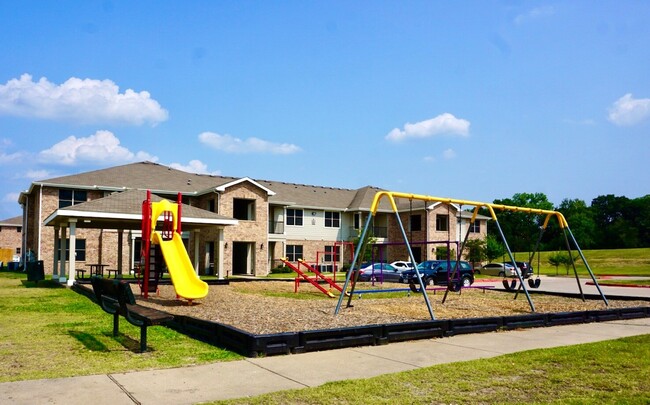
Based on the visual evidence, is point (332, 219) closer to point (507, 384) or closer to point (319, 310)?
point (319, 310)

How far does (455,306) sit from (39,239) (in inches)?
1065

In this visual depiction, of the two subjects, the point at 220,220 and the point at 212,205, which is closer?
the point at 220,220

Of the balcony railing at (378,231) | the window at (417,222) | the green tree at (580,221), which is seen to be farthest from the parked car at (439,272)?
the green tree at (580,221)

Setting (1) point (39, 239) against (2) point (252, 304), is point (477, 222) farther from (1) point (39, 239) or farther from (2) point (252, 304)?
(2) point (252, 304)

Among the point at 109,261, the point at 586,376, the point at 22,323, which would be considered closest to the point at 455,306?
the point at 586,376

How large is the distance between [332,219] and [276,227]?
19.6 feet

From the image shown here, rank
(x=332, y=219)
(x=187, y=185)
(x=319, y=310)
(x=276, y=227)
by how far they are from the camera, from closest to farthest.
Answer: (x=319, y=310)
(x=187, y=185)
(x=276, y=227)
(x=332, y=219)

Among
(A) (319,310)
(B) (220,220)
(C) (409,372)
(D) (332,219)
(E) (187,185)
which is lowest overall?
(A) (319,310)

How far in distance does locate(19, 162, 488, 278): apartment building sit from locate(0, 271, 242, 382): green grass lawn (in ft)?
36.6

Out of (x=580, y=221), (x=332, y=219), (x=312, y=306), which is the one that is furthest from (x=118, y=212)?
(x=580, y=221)

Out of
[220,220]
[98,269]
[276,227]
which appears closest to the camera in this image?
[220,220]

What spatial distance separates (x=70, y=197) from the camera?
34875mm

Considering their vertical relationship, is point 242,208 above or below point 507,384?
above

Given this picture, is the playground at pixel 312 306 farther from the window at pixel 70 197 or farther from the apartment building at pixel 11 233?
the apartment building at pixel 11 233
